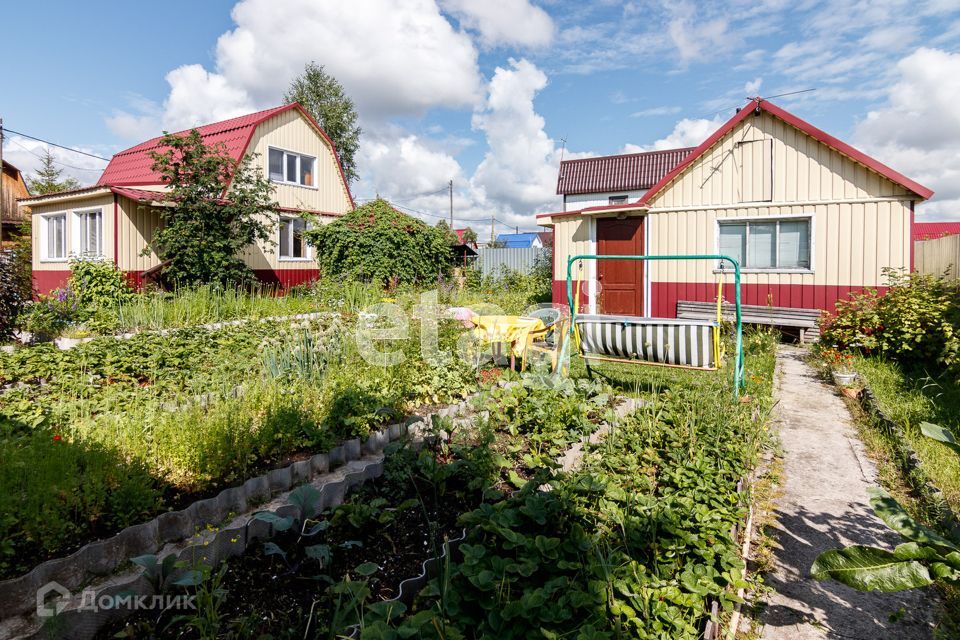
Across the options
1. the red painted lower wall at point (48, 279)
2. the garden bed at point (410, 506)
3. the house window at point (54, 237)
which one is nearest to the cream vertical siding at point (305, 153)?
the house window at point (54, 237)

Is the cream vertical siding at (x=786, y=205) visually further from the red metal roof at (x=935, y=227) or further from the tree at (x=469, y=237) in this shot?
the red metal roof at (x=935, y=227)

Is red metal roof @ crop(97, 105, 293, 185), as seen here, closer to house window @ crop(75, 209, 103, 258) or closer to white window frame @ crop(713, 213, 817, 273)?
house window @ crop(75, 209, 103, 258)

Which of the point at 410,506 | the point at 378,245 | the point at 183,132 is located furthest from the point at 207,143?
the point at 410,506

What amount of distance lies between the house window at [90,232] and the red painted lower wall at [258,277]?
2.55 ft

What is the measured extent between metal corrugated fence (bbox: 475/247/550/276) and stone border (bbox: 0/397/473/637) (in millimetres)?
19098

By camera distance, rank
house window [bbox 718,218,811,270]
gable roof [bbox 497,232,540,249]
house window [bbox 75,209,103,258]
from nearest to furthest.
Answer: house window [bbox 718,218,811,270]
house window [bbox 75,209,103,258]
gable roof [bbox 497,232,540,249]

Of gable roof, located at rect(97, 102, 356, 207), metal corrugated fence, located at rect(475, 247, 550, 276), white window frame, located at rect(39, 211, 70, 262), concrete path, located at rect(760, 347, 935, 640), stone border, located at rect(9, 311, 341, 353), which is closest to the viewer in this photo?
concrete path, located at rect(760, 347, 935, 640)

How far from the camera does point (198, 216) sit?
1124 cm

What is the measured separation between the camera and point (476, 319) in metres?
5.93

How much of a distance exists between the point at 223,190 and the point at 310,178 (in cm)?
579

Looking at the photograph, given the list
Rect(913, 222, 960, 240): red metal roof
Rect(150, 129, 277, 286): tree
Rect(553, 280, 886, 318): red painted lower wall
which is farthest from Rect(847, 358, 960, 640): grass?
Rect(913, 222, 960, 240): red metal roof

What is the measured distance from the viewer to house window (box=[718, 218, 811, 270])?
9438 mm

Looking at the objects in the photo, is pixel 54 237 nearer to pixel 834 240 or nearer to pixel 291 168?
pixel 291 168

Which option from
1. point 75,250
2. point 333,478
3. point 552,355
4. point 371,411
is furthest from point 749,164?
point 75,250
